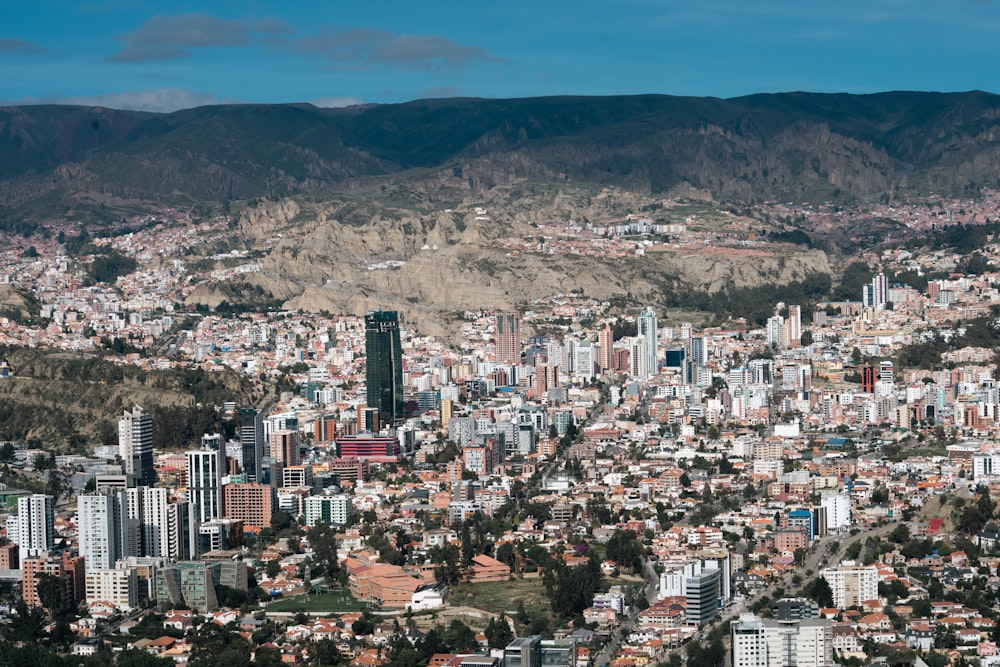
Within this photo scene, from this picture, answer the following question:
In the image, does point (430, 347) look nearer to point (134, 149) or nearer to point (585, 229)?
point (585, 229)

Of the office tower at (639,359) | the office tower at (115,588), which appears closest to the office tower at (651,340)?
the office tower at (639,359)

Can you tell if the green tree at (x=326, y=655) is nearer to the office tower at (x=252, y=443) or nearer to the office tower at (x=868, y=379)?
the office tower at (x=252, y=443)

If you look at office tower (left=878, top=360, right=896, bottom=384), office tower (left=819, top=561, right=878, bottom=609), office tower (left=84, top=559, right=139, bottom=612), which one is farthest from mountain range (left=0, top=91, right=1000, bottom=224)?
office tower (left=819, top=561, right=878, bottom=609)

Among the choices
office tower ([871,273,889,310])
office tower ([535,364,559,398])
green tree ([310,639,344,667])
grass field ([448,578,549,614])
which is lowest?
green tree ([310,639,344,667])

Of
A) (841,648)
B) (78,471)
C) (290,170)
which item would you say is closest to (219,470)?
(78,471)

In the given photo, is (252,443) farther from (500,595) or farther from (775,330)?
(775,330)

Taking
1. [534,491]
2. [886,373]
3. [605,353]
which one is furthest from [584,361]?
[534,491]

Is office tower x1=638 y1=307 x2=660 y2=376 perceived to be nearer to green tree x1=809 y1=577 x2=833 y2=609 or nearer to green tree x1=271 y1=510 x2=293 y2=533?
green tree x1=271 y1=510 x2=293 y2=533
